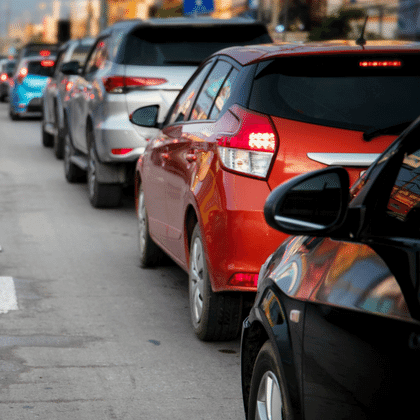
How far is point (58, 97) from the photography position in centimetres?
1448

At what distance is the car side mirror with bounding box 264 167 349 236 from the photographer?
246 centimetres

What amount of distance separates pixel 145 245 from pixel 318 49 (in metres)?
2.90

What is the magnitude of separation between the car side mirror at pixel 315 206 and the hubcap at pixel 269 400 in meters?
0.56

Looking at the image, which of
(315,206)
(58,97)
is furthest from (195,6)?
(315,206)

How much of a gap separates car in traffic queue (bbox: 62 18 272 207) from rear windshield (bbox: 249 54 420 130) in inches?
175

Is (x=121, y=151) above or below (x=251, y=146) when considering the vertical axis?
below

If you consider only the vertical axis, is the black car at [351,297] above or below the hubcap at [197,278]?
above

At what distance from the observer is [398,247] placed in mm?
2299

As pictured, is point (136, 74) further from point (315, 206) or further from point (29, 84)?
point (29, 84)

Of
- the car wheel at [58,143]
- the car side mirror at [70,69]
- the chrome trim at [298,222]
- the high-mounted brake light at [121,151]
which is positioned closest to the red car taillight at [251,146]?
the chrome trim at [298,222]

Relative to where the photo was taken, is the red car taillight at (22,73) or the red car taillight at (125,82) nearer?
the red car taillight at (125,82)

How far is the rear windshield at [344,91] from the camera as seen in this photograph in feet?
15.1

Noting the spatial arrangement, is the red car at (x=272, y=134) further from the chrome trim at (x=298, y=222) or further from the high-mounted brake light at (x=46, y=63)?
the high-mounted brake light at (x=46, y=63)

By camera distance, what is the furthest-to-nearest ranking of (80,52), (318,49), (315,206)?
(80,52), (318,49), (315,206)
